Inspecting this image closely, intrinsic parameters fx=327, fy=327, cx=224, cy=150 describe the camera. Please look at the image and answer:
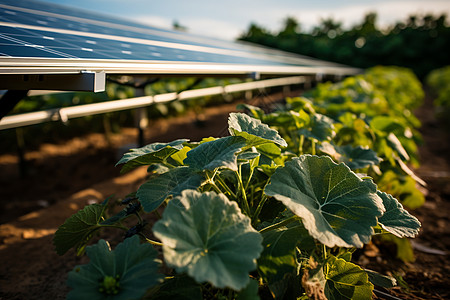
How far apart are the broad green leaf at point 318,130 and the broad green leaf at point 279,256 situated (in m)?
0.97

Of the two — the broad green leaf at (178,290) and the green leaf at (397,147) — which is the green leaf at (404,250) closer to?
the green leaf at (397,147)

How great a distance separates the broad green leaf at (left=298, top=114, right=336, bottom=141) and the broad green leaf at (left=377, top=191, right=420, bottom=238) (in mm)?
703

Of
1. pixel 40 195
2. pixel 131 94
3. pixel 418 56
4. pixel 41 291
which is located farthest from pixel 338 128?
pixel 418 56

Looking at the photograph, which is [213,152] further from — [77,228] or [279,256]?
[77,228]

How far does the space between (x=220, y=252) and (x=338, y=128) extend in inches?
77.0

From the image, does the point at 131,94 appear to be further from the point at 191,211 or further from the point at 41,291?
the point at 191,211

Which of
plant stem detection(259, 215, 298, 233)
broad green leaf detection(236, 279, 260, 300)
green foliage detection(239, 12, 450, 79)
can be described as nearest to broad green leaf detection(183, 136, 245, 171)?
plant stem detection(259, 215, 298, 233)

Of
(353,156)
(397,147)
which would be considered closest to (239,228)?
(353,156)

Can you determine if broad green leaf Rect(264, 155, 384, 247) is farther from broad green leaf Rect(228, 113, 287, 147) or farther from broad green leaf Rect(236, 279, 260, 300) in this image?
broad green leaf Rect(236, 279, 260, 300)

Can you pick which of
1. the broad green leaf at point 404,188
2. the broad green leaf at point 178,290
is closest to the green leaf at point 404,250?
the broad green leaf at point 404,188

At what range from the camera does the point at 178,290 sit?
44.6 inches

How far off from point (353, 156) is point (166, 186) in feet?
4.61

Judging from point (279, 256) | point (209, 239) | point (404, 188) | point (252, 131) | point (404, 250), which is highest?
point (252, 131)

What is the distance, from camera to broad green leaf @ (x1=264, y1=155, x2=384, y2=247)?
3.69 feet
